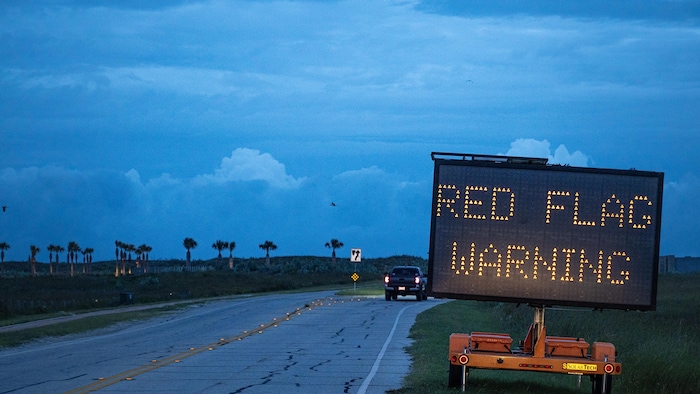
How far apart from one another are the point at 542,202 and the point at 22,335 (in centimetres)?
1963

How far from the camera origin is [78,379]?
1659 cm

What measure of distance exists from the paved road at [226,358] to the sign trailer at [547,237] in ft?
8.65

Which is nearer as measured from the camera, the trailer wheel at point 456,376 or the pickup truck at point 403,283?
the trailer wheel at point 456,376

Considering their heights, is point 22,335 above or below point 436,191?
below

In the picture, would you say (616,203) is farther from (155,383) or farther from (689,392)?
(155,383)

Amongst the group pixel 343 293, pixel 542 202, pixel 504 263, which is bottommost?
pixel 343 293

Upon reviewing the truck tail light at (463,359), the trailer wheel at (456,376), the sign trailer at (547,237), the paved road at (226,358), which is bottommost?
the paved road at (226,358)

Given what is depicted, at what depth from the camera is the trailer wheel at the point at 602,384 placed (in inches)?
559

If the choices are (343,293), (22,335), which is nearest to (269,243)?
(343,293)

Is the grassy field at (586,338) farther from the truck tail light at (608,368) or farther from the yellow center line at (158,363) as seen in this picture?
the yellow center line at (158,363)

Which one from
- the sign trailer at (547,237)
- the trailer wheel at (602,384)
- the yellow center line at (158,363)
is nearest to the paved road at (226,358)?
the yellow center line at (158,363)

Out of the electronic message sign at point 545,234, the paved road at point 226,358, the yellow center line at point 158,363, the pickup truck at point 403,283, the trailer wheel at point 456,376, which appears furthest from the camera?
the pickup truck at point 403,283

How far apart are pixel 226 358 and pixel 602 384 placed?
9.02 meters

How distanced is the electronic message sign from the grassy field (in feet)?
6.83
